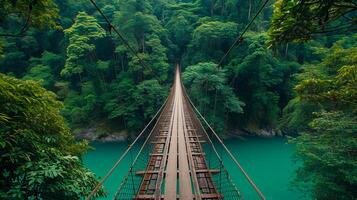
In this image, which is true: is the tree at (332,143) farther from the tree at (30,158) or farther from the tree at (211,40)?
the tree at (211,40)

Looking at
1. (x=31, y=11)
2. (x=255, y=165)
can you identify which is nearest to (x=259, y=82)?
(x=255, y=165)

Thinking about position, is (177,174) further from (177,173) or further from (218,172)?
(218,172)

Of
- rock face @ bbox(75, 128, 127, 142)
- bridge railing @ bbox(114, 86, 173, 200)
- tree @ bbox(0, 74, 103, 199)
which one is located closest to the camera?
tree @ bbox(0, 74, 103, 199)

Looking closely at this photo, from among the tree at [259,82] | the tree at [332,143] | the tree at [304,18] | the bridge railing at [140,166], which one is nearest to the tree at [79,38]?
the bridge railing at [140,166]

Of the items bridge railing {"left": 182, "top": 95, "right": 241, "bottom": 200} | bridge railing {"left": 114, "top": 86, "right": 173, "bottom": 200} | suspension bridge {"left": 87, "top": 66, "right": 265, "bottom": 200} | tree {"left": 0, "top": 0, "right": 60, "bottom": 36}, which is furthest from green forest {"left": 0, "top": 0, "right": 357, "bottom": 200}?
bridge railing {"left": 182, "top": 95, "right": 241, "bottom": 200}

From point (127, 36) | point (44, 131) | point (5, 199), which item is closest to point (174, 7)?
point (127, 36)

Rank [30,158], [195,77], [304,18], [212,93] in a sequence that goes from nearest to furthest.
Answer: [304,18] → [30,158] → [195,77] → [212,93]

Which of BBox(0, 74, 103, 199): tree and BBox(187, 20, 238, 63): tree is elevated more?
BBox(187, 20, 238, 63): tree

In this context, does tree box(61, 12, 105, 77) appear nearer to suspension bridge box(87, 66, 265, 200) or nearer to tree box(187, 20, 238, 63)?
tree box(187, 20, 238, 63)
